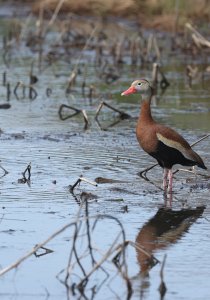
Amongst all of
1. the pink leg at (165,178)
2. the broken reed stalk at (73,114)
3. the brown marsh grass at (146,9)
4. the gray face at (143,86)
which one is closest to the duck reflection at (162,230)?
the pink leg at (165,178)

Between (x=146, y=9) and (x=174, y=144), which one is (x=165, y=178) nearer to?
(x=174, y=144)

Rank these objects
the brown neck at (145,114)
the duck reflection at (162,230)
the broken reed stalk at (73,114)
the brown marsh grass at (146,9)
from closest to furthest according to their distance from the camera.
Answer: the duck reflection at (162,230), the brown neck at (145,114), the broken reed stalk at (73,114), the brown marsh grass at (146,9)

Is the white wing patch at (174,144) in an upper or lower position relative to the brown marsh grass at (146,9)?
upper

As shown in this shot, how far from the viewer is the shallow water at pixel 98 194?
6840 millimetres

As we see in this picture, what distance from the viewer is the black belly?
952 cm

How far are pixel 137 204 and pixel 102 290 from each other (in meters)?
2.39

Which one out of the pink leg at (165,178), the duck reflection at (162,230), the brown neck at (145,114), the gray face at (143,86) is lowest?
the pink leg at (165,178)

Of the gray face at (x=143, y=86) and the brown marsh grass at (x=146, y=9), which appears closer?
the gray face at (x=143, y=86)

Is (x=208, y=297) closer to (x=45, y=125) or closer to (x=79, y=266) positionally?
(x=79, y=266)

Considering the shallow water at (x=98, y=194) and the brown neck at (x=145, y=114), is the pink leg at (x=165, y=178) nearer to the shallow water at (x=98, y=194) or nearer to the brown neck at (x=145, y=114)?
the shallow water at (x=98, y=194)

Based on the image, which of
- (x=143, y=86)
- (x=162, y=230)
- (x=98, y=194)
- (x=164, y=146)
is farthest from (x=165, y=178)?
(x=162, y=230)

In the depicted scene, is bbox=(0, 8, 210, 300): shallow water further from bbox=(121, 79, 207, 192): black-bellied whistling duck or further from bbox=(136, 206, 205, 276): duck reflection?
bbox=(121, 79, 207, 192): black-bellied whistling duck

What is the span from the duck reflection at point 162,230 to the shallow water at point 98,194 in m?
0.01

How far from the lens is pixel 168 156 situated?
31.4 feet
